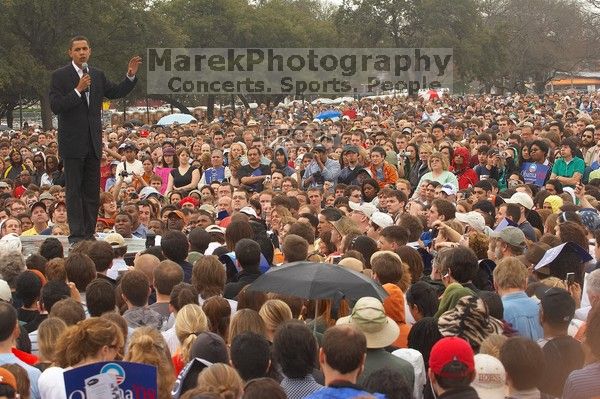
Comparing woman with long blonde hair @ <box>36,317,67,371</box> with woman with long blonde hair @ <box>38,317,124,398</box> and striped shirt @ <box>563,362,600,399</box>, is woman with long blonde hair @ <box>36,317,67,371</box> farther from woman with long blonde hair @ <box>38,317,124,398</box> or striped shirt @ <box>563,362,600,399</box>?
striped shirt @ <box>563,362,600,399</box>

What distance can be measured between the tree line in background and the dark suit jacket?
3063cm

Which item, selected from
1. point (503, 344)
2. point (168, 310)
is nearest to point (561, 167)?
point (168, 310)

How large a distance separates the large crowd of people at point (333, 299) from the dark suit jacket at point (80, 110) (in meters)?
1.16

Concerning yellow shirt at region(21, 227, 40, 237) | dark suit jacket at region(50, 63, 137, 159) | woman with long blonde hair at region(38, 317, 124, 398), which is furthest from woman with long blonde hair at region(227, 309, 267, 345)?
yellow shirt at region(21, 227, 40, 237)

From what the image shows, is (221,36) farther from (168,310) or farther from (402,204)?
(168,310)

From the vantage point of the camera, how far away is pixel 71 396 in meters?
5.15

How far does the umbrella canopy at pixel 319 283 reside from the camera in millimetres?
7074

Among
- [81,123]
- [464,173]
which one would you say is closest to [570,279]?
[81,123]

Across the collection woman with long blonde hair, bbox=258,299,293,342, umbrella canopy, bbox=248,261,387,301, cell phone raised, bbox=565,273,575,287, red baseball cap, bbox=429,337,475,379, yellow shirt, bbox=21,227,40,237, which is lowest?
yellow shirt, bbox=21,227,40,237

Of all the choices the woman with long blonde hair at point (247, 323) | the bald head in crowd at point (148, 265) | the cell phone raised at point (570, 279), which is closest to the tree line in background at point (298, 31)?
the bald head in crowd at point (148, 265)

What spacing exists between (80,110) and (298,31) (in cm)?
5197

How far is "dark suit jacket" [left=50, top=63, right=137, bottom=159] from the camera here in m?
10.3

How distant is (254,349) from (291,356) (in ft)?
0.65

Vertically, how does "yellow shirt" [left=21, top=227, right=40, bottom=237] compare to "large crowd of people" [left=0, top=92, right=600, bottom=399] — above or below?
below
